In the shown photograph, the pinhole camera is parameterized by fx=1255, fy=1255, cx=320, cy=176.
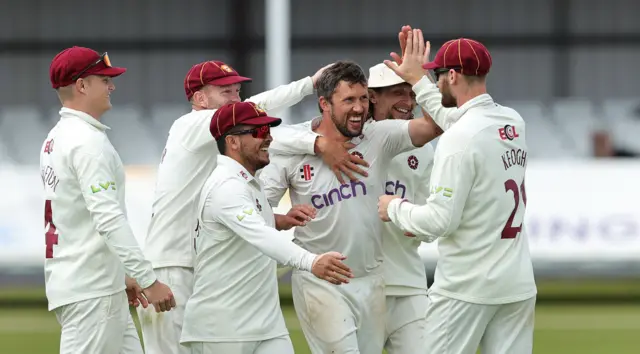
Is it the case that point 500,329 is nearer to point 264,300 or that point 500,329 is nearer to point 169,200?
point 264,300

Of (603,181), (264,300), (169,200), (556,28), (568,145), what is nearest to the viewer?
(264,300)

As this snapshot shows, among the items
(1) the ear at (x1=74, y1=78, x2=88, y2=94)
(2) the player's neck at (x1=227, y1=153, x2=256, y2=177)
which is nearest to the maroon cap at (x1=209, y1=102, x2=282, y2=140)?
(2) the player's neck at (x1=227, y1=153, x2=256, y2=177)

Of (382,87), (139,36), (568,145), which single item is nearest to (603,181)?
(568,145)

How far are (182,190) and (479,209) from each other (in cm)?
188

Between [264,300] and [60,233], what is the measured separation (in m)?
1.19

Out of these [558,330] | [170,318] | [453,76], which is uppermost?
[453,76]

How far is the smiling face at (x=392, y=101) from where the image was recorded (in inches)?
304

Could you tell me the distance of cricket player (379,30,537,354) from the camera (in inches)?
246

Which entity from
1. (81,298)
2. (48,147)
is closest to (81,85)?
(48,147)

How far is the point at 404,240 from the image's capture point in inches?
302

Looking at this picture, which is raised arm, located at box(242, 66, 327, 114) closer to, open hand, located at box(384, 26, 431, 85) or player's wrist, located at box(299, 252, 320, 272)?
open hand, located at box(384, 26, 431, 85)

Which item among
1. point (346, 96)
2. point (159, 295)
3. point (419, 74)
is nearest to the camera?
point (159, 295)

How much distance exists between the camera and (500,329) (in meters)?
6.42

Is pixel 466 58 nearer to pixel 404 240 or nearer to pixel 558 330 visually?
pixel 404 240
